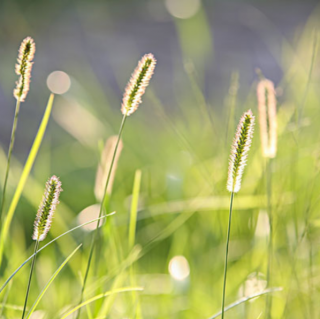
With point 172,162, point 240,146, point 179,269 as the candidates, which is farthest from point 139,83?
point 172,162

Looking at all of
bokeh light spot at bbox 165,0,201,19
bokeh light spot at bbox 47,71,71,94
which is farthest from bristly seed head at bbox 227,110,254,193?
bokeh light spot at bbox 165,0,201,19

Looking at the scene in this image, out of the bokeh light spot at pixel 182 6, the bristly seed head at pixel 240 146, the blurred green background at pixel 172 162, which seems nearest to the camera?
the bristly seed head at pixel 240 146

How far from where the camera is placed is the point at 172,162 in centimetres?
153

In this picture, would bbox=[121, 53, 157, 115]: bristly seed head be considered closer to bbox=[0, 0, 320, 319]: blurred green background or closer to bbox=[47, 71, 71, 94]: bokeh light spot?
bbox=[0, 0, 320, 319]: blurred green background

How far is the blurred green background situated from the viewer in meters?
0.85

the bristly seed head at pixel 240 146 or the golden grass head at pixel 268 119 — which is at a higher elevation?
the golden grass head at pixel 268 119

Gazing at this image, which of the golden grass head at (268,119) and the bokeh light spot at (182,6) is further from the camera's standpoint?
the bokeh light spot at (182,6)

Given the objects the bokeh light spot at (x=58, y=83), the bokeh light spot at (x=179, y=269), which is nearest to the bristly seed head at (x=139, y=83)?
the bokeh light spot at (x=179, y=269)

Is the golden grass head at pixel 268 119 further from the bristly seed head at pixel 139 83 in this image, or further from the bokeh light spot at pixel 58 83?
the bokeh light spot at pixel 58 83

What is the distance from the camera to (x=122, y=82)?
2.46m

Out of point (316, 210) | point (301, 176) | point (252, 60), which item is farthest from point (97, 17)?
point (316, 210)

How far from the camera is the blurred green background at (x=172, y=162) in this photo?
854mm

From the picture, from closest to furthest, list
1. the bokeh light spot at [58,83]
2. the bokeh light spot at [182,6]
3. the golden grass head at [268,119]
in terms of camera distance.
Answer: the golden grass head at [268,119] → the bokeh light spot at [58,83] → the bokeh light spot at [182,6]

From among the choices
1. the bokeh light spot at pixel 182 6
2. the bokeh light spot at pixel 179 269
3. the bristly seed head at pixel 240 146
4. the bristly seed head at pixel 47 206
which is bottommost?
the bristly seed head at pixel 47 206
